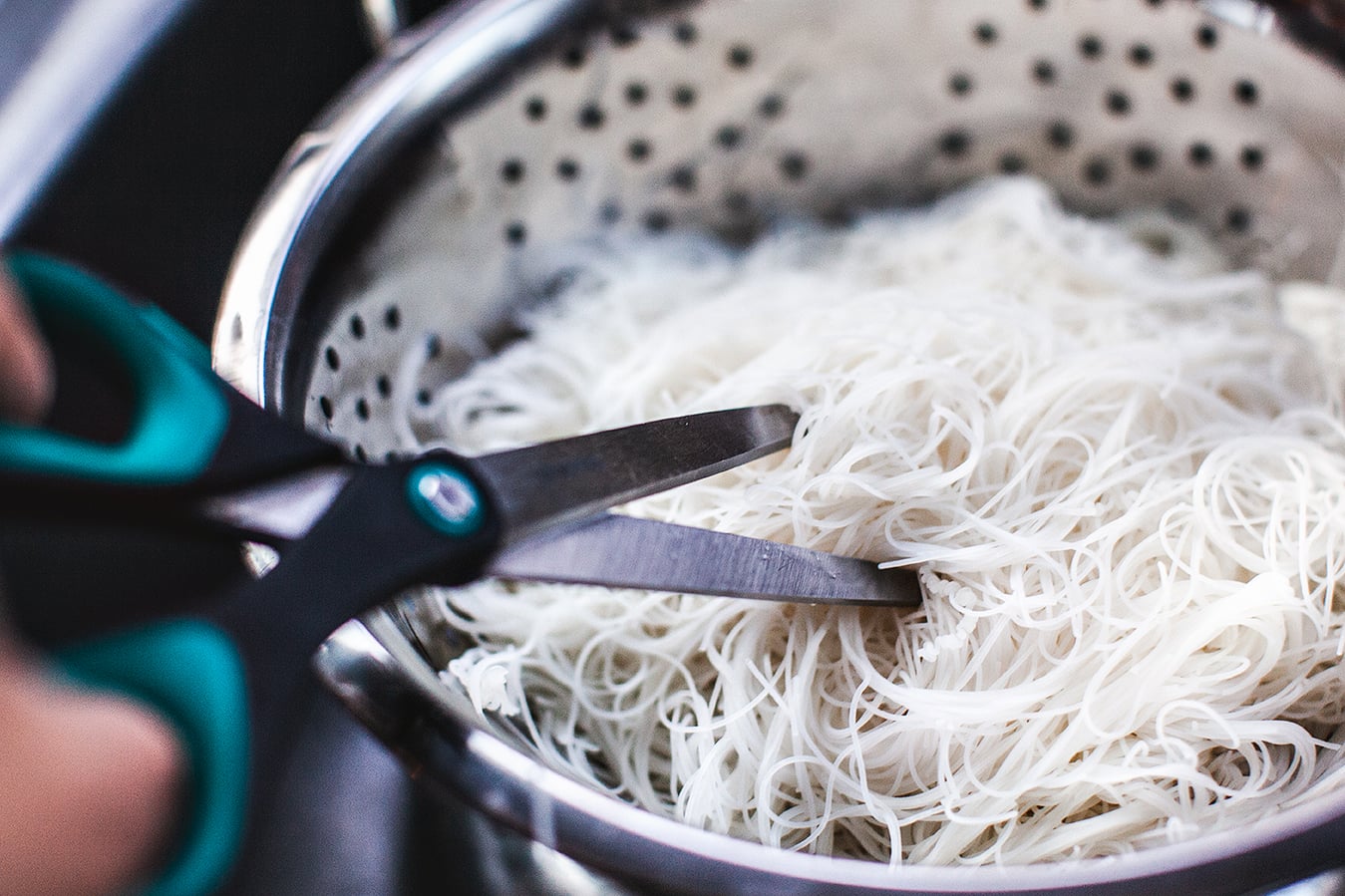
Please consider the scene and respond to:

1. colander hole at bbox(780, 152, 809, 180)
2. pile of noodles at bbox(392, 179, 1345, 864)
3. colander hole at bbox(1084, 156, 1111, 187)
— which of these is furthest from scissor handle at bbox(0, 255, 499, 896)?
colander hole at bbox(1084, 156, 1111, 187)

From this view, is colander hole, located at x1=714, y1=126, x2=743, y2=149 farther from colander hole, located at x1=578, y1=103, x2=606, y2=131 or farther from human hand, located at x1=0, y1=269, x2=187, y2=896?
human hand, located at x1=0, y1=269, x2=187, y2=896

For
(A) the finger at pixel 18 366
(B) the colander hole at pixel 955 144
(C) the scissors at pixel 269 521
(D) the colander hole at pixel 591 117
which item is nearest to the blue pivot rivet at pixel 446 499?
(C) the scissors at pixel 269 521

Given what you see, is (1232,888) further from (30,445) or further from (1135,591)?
(30,445)

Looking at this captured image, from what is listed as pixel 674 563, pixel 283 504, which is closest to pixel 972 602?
pixel 674 563

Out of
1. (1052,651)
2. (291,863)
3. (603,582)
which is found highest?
(603,582)

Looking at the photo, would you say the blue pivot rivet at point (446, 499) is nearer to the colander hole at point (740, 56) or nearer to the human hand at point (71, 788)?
the human hand at point (71, 788)

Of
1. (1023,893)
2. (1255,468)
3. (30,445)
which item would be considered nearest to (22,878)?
(30,445)
